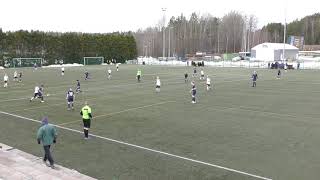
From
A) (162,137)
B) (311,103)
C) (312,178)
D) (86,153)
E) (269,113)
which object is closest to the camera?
(312,178)

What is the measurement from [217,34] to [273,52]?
52.4 meters

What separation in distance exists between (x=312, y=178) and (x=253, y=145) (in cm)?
413

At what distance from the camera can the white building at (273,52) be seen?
9725 centimetres

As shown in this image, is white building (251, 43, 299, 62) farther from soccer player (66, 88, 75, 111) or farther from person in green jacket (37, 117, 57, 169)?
person in green jacket (37, 117, 57, 169)

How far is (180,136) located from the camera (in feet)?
58.0

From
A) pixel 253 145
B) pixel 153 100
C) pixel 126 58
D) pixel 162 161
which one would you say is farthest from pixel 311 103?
pixel 126 58

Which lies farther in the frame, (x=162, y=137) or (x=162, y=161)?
(x=162, y=137)

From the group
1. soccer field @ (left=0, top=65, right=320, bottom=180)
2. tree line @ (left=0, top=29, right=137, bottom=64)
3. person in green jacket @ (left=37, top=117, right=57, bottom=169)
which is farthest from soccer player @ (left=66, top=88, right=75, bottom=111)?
tree line @ (left=0, top=29, right=137, bottom=64)

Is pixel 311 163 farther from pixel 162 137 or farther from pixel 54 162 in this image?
pixel 54 162

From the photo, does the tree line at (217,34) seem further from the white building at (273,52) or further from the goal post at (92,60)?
the goal post at (92,60)

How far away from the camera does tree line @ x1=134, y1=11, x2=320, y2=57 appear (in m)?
146

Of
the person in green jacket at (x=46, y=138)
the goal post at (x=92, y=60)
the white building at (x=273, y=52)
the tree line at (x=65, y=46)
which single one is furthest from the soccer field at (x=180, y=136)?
the white building at (x=273, y=52)

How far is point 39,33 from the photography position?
93.6 meters

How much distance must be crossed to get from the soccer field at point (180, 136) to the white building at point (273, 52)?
68.1 m
